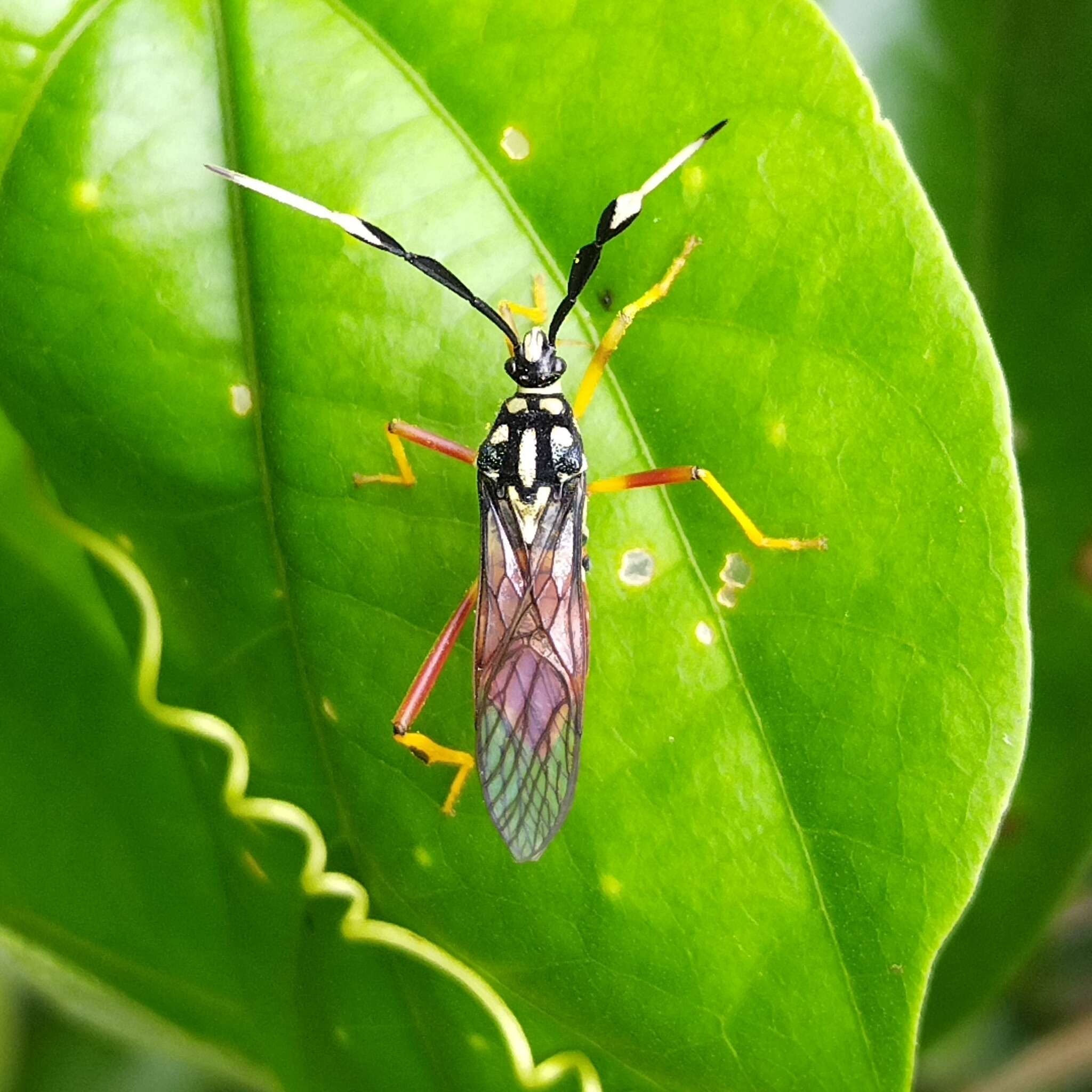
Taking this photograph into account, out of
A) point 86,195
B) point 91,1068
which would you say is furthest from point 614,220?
point 91,1068


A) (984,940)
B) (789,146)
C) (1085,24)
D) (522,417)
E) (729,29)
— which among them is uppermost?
(1085,24)

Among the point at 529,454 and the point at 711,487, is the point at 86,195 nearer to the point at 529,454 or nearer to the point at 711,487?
the point at 529,454

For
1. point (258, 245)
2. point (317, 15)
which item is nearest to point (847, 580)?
point (258, 245)

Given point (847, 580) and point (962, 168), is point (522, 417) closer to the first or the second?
point (847, 580)

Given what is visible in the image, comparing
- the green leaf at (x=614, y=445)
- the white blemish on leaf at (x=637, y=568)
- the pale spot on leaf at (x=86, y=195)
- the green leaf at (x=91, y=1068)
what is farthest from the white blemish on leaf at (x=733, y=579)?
the green leaf at (x=91, y=1068)

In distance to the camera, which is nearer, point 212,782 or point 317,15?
point 317,15

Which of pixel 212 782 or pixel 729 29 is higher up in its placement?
pixel 729 29
